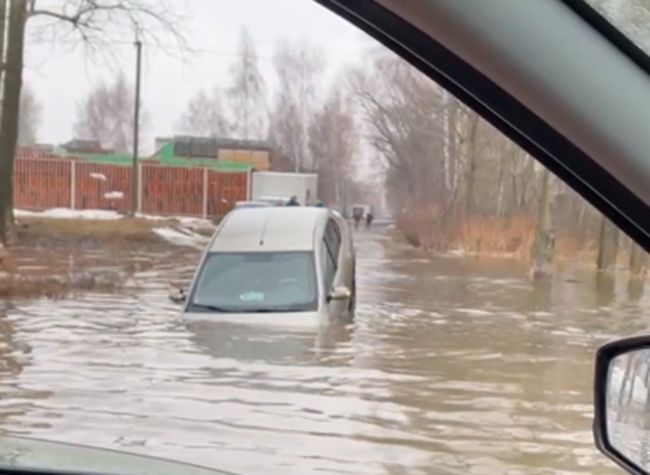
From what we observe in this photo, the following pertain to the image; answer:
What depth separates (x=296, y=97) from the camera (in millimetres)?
2514

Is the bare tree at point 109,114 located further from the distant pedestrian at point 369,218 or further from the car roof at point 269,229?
the car roof at point 269,229

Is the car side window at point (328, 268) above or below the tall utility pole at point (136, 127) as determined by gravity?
below

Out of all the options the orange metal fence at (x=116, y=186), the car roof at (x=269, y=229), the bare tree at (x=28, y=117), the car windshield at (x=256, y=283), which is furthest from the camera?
the car windshield at (x=256, y=283)

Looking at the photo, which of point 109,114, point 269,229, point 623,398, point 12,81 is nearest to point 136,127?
point 109,114

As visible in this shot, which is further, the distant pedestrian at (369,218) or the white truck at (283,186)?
the white truck at (283,186)

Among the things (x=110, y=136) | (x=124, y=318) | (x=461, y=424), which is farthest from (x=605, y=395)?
(x=124, y=318)

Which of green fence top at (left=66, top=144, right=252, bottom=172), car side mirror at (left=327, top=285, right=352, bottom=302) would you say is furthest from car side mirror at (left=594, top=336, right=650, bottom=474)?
car side mirror at (left=327, top=285, right=352, bottom=302)

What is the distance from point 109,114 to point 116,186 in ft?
3.03

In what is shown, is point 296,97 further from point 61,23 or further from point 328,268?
point 328,268

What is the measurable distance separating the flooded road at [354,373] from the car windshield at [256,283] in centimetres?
30

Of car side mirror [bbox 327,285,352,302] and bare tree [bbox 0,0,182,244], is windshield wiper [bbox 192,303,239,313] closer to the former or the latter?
car side mirror [bbox 327,285,352,302]

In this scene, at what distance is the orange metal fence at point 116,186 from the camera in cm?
379

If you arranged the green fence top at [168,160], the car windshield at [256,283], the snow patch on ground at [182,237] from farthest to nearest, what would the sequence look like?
the car windshield at [256,283], the snow patch on ground at [182,237], the green fence top at [168,160]

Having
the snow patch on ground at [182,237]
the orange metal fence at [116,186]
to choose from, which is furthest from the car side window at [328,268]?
the orange metal fence at [116,186]
